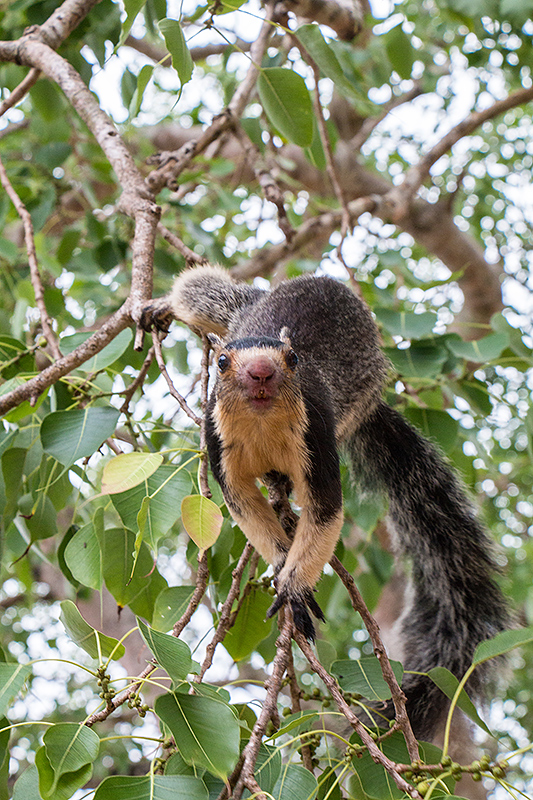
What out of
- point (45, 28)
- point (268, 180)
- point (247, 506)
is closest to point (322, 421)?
point (247, 506)

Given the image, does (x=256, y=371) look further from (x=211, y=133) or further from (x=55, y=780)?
(x=211, y=133)

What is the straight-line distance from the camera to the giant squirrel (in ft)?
5.78

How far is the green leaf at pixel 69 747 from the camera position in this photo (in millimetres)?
1048

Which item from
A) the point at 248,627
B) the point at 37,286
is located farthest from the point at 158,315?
the point at 248,627

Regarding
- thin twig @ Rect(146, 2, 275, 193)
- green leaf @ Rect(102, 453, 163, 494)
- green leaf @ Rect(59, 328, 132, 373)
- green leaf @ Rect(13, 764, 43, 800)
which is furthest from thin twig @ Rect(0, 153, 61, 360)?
green leaf @ Rect(13, 764, 43, 800)

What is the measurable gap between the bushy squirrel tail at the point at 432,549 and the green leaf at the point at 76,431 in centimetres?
119

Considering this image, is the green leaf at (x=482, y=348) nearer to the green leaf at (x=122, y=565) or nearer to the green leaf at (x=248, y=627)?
the green leaf at (x=248, y=627)

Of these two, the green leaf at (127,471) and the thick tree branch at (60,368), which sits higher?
the thick tree branch at (60,368)

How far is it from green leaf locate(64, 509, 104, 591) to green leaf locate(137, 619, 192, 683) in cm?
43

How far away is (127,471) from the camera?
1.30 meters

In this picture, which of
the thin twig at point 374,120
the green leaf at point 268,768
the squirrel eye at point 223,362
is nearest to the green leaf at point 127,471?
the squirrel eye at point 223,362

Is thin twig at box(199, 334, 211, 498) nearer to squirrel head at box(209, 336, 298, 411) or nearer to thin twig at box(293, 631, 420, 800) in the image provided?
squirrel head at box(209, 336, 298, 411)

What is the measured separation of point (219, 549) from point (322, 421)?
0.46 metres

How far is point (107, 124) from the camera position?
8.03 ft
